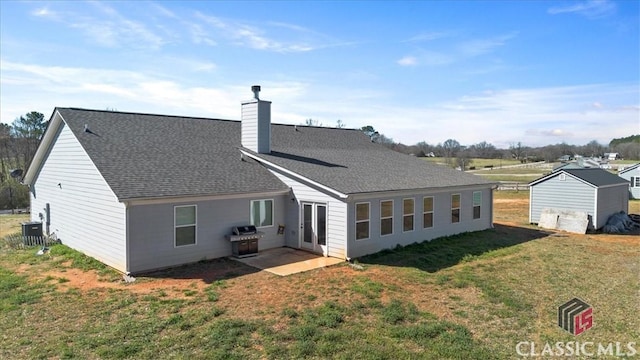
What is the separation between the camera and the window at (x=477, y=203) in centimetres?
1864

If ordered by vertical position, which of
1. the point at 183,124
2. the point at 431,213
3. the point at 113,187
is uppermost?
the point at 183,124

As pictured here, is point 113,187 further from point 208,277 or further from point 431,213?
point 431,213

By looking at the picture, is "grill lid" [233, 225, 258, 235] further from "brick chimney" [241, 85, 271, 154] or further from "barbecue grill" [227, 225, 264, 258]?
"brick chimney" [241, 85, 271, 154]

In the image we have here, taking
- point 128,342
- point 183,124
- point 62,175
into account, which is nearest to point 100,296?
point 128,342

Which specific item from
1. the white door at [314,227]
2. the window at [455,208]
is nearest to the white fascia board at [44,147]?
Answer: the white door at [314,227]

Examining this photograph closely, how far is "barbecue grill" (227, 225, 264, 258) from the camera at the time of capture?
13.1 meters

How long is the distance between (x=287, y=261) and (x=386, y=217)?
3749 millimetres

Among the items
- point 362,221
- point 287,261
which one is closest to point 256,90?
point 362,221

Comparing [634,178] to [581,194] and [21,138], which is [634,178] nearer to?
[581,194]

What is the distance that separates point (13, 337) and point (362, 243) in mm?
9009

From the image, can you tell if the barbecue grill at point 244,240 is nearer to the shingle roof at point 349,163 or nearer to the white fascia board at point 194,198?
the white fascia board at point 194,198

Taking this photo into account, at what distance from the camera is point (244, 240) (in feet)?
43.5

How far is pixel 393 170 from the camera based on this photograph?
17.6m

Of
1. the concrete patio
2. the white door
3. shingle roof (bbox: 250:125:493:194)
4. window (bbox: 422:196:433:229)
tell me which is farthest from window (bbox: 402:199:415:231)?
the concrete patio
